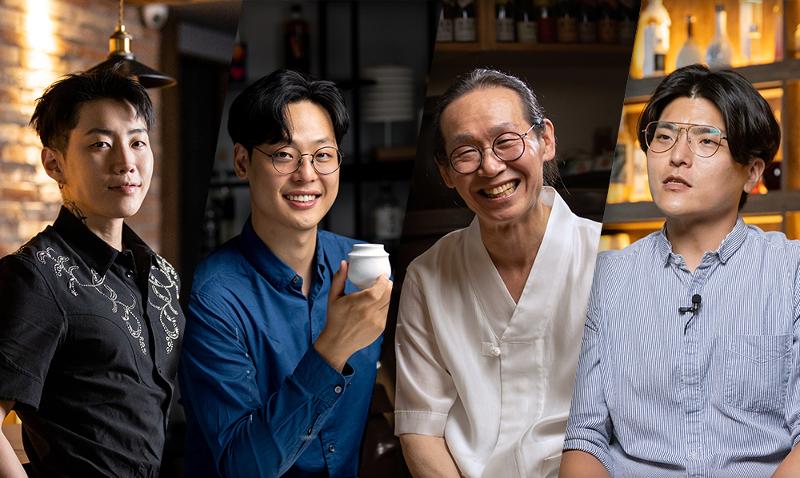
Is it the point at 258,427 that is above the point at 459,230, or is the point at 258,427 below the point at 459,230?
below

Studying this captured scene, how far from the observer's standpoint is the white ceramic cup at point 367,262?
0.75 metres

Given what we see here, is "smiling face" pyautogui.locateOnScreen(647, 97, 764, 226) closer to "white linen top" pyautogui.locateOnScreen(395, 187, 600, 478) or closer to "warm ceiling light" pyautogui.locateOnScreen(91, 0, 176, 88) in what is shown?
"white linen top" pyautogui.locateOnScreen(395, 187, 600, 478)

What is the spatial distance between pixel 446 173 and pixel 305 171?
0.12m

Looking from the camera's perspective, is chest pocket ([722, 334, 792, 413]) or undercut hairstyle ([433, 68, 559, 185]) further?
chest pocket ([722, 334, 792, 413])

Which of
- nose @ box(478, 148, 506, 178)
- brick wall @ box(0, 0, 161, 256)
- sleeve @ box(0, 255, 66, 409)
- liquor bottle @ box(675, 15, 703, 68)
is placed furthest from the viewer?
brick wall @ box(0, 0, 161, 256)

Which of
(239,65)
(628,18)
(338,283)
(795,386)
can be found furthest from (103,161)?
(795,386)

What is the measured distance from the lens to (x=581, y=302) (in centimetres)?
78

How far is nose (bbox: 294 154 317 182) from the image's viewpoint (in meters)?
0.77

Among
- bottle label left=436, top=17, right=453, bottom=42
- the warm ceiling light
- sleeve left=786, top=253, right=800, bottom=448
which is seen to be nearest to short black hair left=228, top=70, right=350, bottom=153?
bottle label left=436, top=17, right=453, bottom=42

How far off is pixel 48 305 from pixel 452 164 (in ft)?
1.54

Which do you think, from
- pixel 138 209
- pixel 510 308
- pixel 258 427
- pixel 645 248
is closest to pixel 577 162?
pixel 510 308

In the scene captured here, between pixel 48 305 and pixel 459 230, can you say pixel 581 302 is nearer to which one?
pixel 459 230

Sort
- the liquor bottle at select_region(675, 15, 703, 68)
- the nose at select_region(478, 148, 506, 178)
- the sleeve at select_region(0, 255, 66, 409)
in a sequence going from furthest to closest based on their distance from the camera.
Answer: the liquor bottle at select_region(675, 15, 703, 68), the sleeve at select_region(0, 255, 66, 409), the nose at select_region(478, 148, 506, 178)

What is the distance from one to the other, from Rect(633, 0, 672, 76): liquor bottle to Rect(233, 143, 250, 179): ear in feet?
1.60
